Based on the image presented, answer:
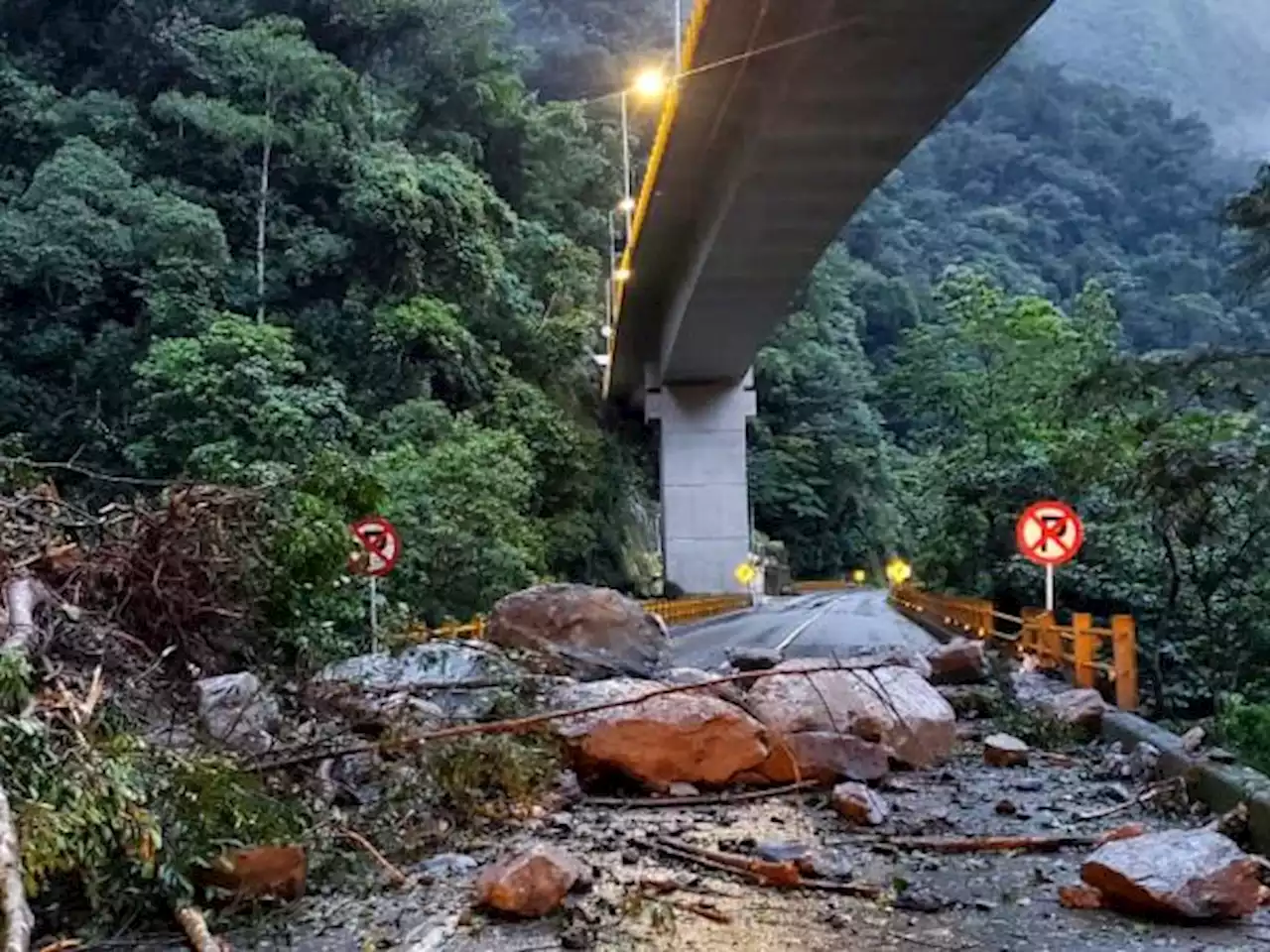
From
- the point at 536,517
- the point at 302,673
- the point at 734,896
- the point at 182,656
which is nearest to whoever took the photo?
the point at 734,896

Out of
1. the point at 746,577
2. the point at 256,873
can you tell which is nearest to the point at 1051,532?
the point at 256,873

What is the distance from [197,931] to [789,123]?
10986 millimetres

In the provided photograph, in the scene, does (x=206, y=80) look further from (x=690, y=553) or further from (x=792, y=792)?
(x=792, y=792)

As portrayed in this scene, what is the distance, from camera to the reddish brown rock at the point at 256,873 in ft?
16.7

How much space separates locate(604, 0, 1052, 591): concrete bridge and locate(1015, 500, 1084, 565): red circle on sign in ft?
13.9

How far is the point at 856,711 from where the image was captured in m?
8.39

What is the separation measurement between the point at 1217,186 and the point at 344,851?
85.3 meters

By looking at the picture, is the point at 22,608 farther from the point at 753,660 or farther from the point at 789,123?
the point at 789,123

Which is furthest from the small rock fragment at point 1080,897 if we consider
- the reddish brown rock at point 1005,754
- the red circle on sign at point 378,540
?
the red circle on sign at point 378,540

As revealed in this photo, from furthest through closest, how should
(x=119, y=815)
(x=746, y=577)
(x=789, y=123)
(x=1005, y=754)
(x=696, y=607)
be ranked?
(x=746, y=577) → (x=696, y=607) → (x=789, y=123) → (x=1005, y=754) → (x=119, y=815)

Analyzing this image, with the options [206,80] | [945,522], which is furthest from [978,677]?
[206,80]

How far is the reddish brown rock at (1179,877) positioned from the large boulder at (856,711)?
2786mm

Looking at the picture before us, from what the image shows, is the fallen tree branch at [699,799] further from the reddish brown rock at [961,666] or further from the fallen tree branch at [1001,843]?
the reddish brown rock at [961,666]

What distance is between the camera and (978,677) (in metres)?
12.2
